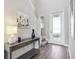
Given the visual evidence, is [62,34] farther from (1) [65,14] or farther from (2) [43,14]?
(2) [43,14]

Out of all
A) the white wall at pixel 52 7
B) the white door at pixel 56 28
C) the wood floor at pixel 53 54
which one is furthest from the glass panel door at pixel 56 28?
the wood floor at pixel 53 54

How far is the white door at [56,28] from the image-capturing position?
6.58 m

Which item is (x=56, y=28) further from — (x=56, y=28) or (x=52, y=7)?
(x=52, y=7)

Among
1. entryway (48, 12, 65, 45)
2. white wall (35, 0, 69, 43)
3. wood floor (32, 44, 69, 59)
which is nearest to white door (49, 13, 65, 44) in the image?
entryway (48, 12, 65, 45)

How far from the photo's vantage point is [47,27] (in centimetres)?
732

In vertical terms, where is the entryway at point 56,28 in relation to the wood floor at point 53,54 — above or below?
above

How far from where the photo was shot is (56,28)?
6883 millimetres

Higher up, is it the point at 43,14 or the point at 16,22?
the point at 43,14

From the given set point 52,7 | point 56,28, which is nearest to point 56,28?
point 56,28

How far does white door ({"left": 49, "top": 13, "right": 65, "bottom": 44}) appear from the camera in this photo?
6582mm

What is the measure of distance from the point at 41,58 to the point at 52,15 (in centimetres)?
420

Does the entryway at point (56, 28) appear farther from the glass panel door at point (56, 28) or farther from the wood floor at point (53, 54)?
the wood floor at point (53, 54)
